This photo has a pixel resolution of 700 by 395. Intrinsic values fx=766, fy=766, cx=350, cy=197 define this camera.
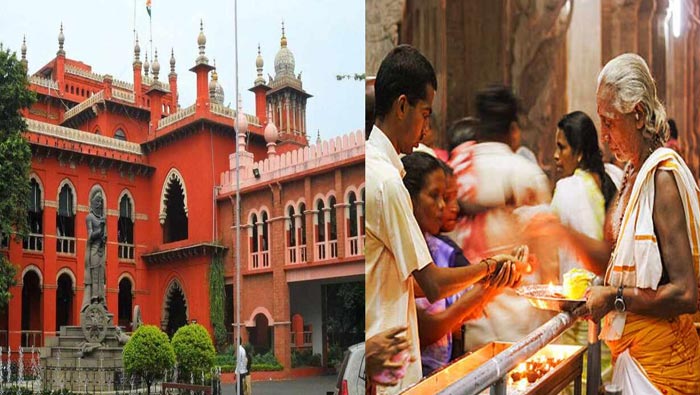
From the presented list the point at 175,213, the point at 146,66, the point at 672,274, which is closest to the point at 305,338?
the point at 175,213

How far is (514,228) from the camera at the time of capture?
2426 millimetres

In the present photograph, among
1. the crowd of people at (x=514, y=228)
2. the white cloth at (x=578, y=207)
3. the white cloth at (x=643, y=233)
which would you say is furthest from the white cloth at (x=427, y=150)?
the white cloth at (x=643, y=233)

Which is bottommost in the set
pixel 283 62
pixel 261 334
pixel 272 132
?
pixel 261 334

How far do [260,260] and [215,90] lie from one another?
75cm

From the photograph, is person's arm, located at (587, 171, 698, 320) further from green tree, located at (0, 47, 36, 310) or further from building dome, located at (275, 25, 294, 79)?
green tree, located at (0, 47, 36, 310)

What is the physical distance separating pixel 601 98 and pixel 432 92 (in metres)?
0.53

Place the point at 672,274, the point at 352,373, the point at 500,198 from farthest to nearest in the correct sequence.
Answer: the point at 352,373
the point at 500,198
the point at 672,274

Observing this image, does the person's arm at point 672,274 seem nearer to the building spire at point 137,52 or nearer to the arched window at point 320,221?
the arched window at point 320,221

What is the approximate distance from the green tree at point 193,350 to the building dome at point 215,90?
A: 0.94 meters

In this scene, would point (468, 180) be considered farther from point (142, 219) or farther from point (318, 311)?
point (142, 219)


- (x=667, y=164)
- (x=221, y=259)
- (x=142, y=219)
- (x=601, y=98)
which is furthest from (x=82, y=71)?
(x=667, y=164)

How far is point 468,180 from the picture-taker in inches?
97.6

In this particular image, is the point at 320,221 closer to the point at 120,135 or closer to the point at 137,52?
the point at 120,135

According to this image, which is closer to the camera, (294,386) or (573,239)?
(573,239)
